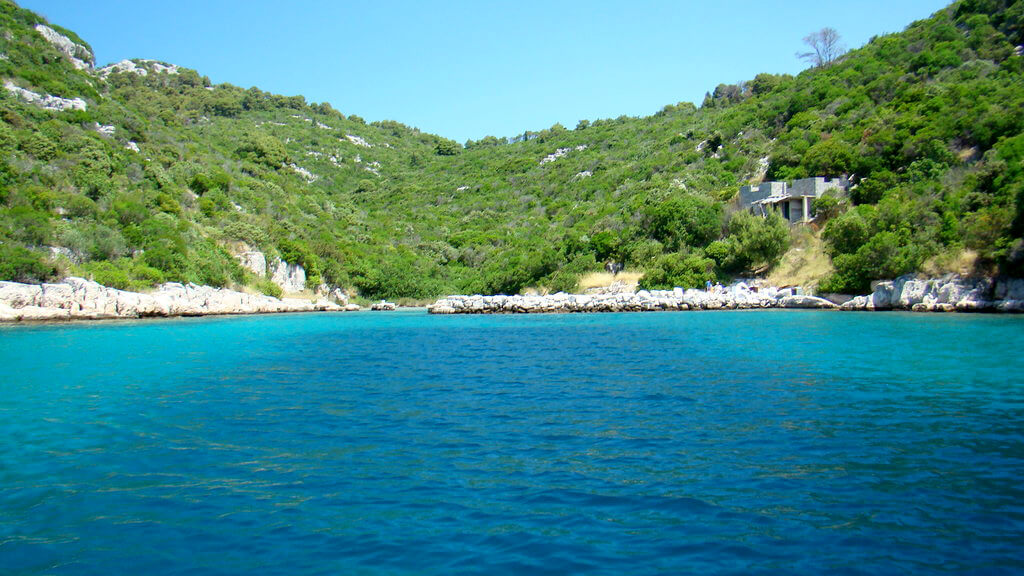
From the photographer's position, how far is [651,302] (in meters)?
36.3

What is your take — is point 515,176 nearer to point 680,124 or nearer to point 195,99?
point 680,124

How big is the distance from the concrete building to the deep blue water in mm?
28068

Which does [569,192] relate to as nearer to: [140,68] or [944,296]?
[944,296]

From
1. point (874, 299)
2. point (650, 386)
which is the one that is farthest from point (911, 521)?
point (874, 299)

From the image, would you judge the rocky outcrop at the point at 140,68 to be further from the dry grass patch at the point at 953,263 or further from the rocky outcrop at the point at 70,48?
the dry grass patch at the point at 953,263

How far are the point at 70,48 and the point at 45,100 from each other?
49.1ft

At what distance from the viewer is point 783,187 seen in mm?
41781

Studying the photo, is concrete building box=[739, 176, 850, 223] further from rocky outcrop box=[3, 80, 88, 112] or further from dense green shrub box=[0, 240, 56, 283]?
rocky outcrop box=[3, 80, 88, 112]

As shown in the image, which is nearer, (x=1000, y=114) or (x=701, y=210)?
(x=1000, y=114)

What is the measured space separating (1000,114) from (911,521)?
38934mm

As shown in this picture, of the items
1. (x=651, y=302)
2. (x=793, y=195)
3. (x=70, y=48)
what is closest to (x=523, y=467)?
(x=651, y=302)

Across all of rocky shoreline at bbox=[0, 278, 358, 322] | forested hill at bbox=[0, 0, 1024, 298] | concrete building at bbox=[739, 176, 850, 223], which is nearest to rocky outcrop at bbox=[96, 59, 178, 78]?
forested hill at bbox=[0, 0, 1024, 298]

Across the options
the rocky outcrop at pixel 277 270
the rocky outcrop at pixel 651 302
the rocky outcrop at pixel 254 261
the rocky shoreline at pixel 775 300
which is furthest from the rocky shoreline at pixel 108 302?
the rocky outcrop at pixel 651 302

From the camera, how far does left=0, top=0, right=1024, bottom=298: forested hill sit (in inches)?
1271
